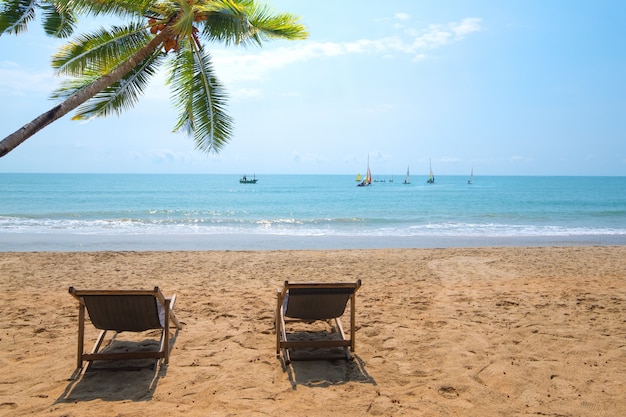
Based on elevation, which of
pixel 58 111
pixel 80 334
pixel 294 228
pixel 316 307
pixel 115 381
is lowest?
pixel 294 228

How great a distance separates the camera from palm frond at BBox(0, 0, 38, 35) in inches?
251

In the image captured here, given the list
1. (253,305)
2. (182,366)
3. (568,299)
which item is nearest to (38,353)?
(182,366)

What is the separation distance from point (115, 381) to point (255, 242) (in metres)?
11.2

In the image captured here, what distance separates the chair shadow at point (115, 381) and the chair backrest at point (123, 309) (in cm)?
37

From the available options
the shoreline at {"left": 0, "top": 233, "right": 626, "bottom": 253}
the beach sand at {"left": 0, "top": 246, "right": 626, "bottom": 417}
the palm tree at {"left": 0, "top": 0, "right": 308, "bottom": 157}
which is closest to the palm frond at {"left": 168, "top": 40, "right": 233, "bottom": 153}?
the palm tree at {"left": 0, "top": 0, "right": 308, "bottom": 157}

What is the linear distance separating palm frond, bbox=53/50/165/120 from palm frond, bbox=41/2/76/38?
3.12ft

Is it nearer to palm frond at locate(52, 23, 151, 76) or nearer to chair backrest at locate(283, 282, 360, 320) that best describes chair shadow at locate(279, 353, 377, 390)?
chair backrest at locate(283, 282, 360, 320)

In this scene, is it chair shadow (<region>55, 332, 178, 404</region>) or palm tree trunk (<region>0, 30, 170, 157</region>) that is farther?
palm tree trunk (<region>0, 30, 170, 157</region>)

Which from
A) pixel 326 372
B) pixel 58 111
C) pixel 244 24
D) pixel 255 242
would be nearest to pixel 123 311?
pixel 326 372

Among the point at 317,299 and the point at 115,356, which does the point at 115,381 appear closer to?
the point at 115,356

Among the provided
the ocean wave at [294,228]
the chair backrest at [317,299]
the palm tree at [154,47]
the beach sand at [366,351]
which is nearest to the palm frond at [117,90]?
the palm tree at [154,47]

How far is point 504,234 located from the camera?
17.8m

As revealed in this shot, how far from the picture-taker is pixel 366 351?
14.8 feet

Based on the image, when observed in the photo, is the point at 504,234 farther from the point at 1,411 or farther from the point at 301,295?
the point at 1,411
